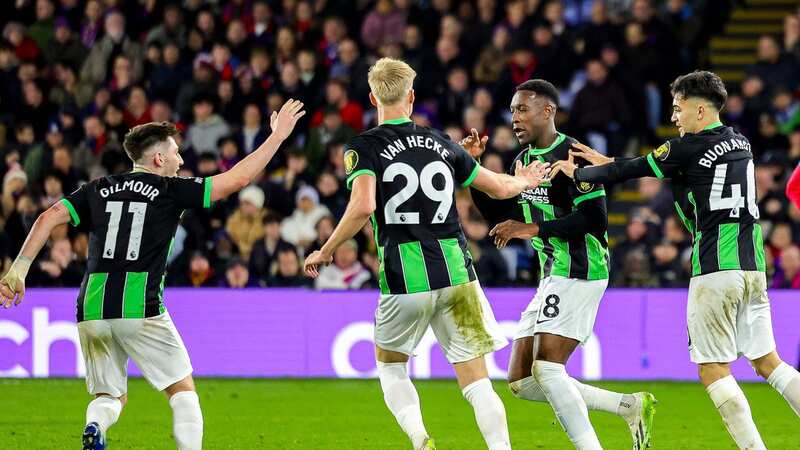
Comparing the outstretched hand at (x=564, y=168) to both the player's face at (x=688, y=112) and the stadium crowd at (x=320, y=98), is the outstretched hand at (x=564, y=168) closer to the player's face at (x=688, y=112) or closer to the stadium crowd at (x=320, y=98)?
the player's face at (x=688, y=112)

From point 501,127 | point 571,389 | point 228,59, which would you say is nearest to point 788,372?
point 571,389

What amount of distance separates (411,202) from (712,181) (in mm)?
1806

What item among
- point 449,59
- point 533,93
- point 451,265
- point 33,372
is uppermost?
point 449,59

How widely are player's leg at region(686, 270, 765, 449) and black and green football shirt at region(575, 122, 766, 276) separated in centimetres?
10

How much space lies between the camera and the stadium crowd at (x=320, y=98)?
14.8 metres

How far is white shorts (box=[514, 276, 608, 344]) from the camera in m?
7.94

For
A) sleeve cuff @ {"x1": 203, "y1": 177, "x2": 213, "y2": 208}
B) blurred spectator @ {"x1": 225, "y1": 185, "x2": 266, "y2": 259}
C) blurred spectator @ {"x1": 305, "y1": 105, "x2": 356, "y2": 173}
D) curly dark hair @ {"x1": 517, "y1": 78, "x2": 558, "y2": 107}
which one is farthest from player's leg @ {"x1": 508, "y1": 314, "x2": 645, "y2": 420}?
blurred spectator @ {"x1": 305, "y1": 105, "x2": 356, "y2": 173}

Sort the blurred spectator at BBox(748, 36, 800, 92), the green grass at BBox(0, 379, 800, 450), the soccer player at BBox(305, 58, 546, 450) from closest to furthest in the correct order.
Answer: the soccer player at BBox(305, 58, 546, 450), the green grass at BBox(0, 379, 800, 450), the blurred spectator at BBox(748, 36, 800, 92)

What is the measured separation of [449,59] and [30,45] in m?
6.33

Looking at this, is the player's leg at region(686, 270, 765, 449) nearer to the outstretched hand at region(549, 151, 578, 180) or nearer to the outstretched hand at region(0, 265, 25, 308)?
the outstretched hand at region(549, 151, 578, 180)

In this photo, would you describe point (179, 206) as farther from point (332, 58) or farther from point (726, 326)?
point (332, 58)

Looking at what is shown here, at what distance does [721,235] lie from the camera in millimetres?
7703

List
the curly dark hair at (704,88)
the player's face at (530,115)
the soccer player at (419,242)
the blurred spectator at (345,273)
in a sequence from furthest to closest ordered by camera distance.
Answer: the blurred spectator at (345,273) → the player's face at (530,115) → the curly dark hair at (704,88) → the soccer player at (419,242)

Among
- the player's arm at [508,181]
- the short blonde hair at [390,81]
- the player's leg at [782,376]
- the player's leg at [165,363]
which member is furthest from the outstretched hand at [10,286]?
the player's leg at [782,376]
